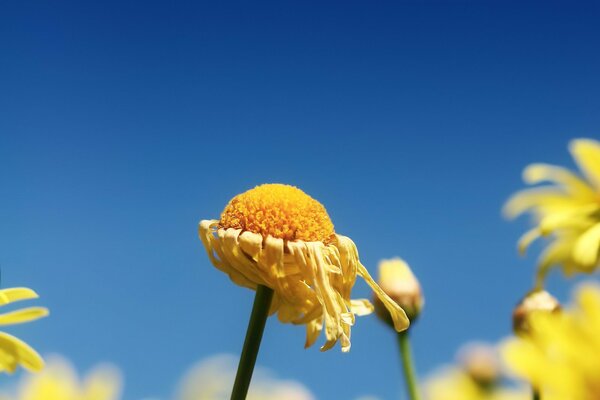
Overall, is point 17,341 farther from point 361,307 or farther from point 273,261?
point 361,307

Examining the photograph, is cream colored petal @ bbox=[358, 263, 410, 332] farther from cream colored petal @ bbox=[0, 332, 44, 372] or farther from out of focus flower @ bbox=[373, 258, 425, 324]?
cream colored petal @ bbox=[0, 332, 44, 372]

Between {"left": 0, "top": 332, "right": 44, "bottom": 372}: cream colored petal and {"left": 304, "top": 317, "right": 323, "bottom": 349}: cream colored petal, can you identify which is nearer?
{"left": 0, "top": 332, "right": 44, "bottom": 372}: cream colored petal

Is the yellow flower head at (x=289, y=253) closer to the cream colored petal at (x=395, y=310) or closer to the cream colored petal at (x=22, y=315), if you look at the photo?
the cream colored petal at (x=395, y=310)

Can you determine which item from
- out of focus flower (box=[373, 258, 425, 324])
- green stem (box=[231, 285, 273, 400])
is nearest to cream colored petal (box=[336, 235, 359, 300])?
green stem (box=[231, 285, 273, 400])

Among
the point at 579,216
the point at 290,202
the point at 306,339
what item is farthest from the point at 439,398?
the point at 579,216

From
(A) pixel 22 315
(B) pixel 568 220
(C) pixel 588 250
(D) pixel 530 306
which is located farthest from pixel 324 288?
(B) pixel 568 220

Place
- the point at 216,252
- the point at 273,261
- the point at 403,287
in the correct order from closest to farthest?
1. the point at 273,261
2. the point at 216,252
3. the point at 403,287
